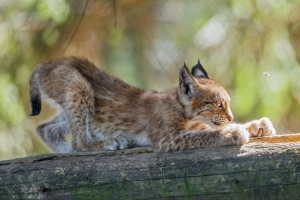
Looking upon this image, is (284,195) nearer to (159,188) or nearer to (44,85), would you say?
(159,188)

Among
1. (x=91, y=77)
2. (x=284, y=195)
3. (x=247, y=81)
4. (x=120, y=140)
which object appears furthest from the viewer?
(x=247, y=81)

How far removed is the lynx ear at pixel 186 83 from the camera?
3888 mm

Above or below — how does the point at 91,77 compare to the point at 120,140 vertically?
above

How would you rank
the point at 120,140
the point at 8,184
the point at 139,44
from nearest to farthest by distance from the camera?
1. the point at 8,184
2. the point at 120,140
3. the point at 139,44

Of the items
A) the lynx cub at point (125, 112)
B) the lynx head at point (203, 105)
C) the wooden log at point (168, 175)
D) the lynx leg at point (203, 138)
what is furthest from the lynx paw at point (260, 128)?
the wooden log at point (168, 175)

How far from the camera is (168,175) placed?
303cm

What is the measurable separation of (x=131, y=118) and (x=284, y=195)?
5.14 ft

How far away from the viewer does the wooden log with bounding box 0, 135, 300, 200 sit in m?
2.88

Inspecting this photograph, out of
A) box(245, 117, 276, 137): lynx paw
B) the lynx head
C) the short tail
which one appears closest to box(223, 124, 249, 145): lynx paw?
box(245, 117, 276, 137): lynx paw

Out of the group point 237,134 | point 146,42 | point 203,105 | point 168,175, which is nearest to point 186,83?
point 203,105

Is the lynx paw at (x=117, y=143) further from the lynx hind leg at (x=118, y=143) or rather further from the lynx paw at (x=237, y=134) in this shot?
the lynx paw at (x=237, y=134)

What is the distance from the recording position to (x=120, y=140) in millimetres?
4109

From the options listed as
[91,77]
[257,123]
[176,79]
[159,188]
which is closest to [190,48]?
[176,79]

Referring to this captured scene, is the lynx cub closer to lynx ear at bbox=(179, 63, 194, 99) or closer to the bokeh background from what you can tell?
lynx ear at bbox=(179, 63, 194, 99)
